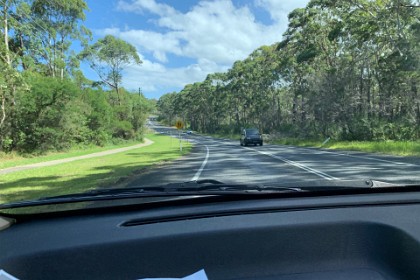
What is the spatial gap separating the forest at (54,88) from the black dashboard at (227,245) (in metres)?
22.4

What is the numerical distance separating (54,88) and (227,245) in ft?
132

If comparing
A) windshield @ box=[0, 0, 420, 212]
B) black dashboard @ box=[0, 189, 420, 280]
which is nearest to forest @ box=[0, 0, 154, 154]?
windshield @ box=[0, 0, 420, 212]

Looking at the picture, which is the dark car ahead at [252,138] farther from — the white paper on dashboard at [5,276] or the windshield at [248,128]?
the white paper on dashboard at [5,276]

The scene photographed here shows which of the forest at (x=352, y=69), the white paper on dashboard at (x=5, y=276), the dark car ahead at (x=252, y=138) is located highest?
the forest at (x=352, y=69)

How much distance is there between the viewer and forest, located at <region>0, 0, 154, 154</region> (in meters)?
32.0

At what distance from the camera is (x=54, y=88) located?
3938 centimetres

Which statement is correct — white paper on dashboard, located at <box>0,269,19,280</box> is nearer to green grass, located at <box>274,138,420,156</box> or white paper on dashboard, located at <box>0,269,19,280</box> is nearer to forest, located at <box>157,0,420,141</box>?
green grass, located at <box>274,138,420,156</box>

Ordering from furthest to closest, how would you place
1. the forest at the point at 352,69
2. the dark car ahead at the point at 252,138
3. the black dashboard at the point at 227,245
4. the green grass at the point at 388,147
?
the dark car ahead at the point at 252,138 → the forest at the point at 352,69 → the green grass at the point at 388,147 → the black dashboard at the point at 227,245

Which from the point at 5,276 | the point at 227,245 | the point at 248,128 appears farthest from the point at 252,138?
the point at 5,276

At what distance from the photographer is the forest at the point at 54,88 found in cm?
3195

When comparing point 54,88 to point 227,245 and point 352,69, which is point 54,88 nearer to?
point 352,69

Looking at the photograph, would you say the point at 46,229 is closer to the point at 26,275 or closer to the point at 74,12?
the point at 26,275

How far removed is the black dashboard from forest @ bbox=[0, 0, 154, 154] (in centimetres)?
2242

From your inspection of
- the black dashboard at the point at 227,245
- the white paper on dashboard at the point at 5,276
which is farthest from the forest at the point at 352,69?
the white paper on dashboard at the point at 5,276
